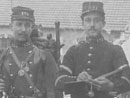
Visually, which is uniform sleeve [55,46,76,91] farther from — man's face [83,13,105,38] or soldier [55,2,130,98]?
man's face [83,13,105,38]

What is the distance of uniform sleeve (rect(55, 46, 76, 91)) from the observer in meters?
6.34

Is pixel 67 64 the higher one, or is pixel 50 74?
pixel 67 64

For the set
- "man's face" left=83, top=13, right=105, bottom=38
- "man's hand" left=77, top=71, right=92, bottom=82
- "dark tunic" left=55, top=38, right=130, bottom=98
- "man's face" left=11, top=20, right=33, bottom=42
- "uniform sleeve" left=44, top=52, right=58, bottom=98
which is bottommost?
"uniform sleeve" left=44, top=52, right=58, bottom=98

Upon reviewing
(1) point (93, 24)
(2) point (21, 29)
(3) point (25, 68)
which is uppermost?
(1) point (93, 24)

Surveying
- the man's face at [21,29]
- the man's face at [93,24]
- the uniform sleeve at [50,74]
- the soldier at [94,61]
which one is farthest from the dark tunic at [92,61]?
the man's face at [21,29]

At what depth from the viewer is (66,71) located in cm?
639

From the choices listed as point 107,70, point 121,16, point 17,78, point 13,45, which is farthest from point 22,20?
point 121,16

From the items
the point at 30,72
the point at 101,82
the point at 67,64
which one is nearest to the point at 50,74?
the point at 30,72

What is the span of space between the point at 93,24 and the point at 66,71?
704 mm

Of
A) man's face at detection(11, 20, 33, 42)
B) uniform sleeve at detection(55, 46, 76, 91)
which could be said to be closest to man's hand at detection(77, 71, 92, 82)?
uniform sleeve at detection(55, 46, 76, 91)

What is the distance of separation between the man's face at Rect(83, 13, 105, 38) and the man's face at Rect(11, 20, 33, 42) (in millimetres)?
972

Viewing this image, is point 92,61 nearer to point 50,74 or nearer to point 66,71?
point 66,71

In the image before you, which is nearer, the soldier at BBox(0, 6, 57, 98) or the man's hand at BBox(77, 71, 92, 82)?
the man's hand at BBox(77, 71, 92, 82)

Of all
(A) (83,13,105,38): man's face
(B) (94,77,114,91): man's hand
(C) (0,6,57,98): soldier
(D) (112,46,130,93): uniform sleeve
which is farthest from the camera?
(C) (0,6,57,98): soldier
